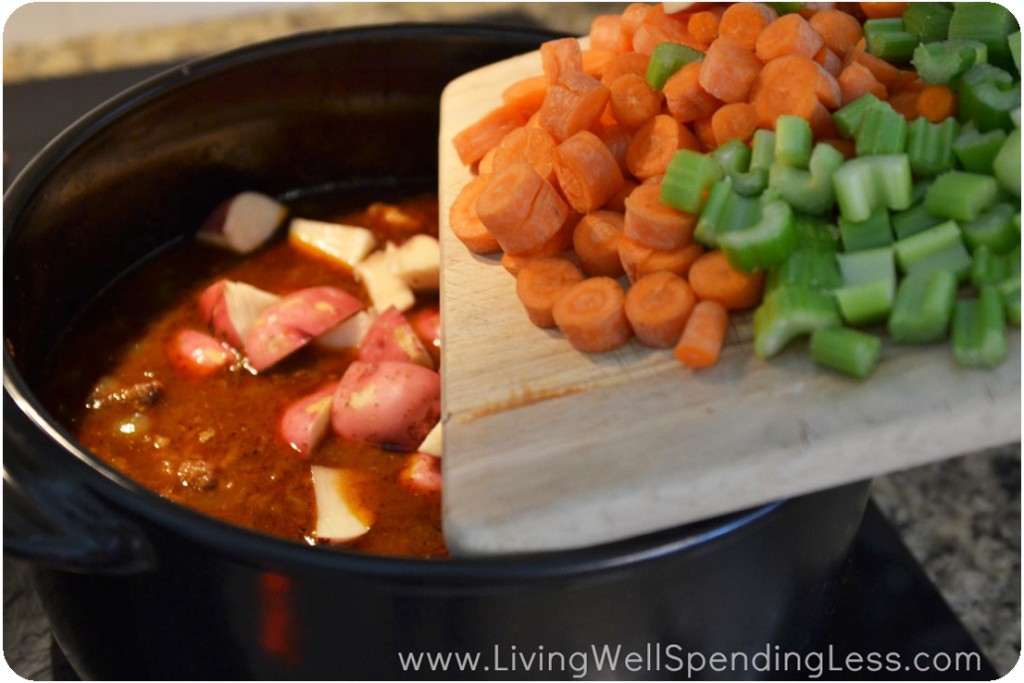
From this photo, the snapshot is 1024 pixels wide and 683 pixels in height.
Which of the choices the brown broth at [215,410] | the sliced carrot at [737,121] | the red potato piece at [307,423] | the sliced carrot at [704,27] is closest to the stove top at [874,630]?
the brown broth at [215,410]

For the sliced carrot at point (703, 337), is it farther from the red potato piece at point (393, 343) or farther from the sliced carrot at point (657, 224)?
the red potato piece at point (393, 343)

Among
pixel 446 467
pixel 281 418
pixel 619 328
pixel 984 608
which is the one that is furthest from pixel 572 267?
pixel 984 608

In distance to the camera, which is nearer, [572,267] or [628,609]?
[628,609]

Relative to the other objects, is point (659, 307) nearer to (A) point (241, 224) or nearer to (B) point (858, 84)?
(B) point (858, 84)

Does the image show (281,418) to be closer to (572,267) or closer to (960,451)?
(572,267)

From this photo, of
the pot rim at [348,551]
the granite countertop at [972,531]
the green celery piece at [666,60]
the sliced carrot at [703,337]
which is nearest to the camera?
the pot rim at [348,551]

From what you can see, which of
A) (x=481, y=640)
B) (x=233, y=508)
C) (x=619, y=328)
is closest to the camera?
(x=481, y=640)
